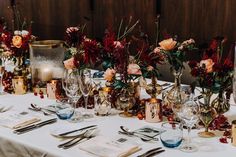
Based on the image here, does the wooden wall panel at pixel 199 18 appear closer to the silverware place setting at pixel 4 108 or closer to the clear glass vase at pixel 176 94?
the clear glass vase at pixel 176 94

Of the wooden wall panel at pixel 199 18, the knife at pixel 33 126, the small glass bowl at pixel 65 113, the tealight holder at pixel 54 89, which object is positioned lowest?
the knife at pixel 33 126

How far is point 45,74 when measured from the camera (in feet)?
7.31

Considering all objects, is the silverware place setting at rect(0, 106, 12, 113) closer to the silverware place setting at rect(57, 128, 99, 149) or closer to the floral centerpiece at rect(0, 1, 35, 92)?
the floral centerpiece at rect(0, 1, 35, 92)

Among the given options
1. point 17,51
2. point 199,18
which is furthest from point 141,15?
point 17,51

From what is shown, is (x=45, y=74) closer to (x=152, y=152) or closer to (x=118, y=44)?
(x=118, y=44)

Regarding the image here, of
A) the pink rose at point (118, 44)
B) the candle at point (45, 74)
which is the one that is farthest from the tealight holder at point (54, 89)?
the pink rose at point (118, 44)

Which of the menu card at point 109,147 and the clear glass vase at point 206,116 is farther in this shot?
the clear glass vase at point 206,116

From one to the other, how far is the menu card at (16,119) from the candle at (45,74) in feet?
1.21

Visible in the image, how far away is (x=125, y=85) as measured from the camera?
5.97 feet

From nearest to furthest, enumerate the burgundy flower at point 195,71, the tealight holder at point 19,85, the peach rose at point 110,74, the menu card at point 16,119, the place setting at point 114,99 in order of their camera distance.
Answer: the place setting at point 114,99, the burgundy flower at point 195,71, the menu card at point 16,119, the peach rose at point 110,74, the tealight holder at point 19,85

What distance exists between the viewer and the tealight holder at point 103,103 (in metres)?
1.84

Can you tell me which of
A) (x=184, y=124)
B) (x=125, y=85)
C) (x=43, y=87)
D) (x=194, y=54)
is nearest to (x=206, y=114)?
(x=184, y=124)

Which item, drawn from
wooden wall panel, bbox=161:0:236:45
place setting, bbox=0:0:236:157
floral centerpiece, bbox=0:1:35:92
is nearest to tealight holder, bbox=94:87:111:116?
place setting, bbox=0:0:236:157

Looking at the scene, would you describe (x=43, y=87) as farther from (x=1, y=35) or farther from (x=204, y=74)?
(x=204, y=74)
